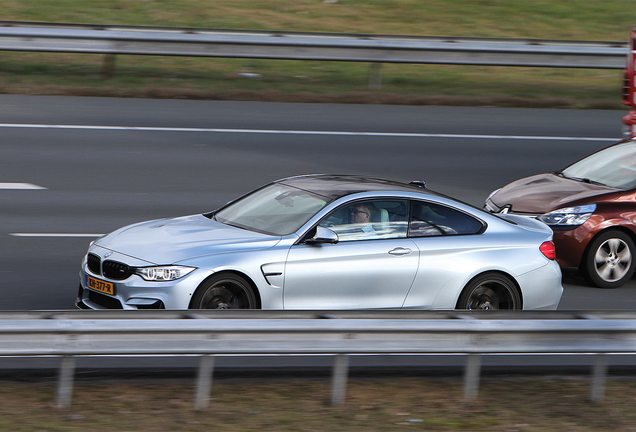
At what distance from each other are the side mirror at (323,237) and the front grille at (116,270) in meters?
1.48

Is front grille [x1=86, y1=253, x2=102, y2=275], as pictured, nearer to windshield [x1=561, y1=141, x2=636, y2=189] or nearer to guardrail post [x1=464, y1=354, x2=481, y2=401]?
guardrail post [x1=464, y1=354, x2=481, y2=401]

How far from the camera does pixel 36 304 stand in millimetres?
8117

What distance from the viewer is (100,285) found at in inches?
293

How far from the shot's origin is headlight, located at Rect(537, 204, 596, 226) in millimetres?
9805

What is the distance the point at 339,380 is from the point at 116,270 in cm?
233

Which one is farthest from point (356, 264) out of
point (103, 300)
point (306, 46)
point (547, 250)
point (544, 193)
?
point (306, 46)

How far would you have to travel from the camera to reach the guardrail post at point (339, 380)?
600 cm

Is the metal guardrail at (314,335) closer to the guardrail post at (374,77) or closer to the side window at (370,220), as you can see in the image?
the side window at (370,220)

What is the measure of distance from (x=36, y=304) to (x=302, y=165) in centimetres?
610

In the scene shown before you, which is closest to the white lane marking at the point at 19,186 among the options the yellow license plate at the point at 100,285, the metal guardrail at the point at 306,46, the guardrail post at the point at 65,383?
the yellow license plate at the point at 100,285

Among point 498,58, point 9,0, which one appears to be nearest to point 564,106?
point 498,58

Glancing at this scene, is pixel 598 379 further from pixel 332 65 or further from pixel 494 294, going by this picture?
pixel 332 65

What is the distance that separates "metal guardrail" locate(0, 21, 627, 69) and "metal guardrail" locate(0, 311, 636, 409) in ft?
38.0

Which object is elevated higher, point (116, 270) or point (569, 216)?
point (569, 216)
